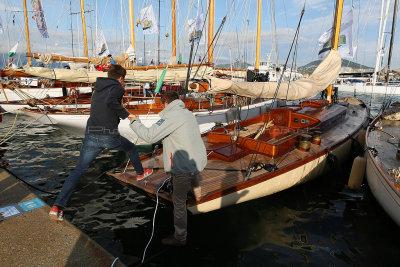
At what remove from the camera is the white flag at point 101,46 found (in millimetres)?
16891

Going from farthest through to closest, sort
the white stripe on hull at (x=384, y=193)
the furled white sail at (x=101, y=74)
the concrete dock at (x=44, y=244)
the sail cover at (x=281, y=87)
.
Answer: the furled white sail at (x=101, y=74) < the sail cover at (x=281, y=87) < the white stripe on hull at (x=384, y=193) < the concrete dock at (x=44, y=244)

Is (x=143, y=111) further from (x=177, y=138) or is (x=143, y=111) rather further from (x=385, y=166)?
(x=385, y=166)

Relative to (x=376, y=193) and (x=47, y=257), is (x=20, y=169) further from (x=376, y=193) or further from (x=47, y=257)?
(x=376, y=193)

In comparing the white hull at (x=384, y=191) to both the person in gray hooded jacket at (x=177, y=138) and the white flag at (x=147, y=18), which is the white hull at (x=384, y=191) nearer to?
the person in gray hooded jacket at (x=177, y=138)

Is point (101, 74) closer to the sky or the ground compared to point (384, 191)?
closer to the sky

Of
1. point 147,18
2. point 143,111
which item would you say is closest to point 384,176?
point 143,111

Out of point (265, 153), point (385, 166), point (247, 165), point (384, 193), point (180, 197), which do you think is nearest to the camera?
point (180, 197)

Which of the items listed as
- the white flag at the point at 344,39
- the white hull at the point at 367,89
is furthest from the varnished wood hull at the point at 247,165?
the white hull at the point at 367,89

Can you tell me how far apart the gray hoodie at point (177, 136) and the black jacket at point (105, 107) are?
612 millimetres

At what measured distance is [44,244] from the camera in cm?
291

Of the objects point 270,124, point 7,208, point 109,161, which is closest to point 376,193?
point 270,124

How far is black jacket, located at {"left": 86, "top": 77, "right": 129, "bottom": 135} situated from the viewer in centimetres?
346

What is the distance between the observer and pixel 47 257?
272 centimetres

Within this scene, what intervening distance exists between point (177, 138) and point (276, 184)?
292cm
